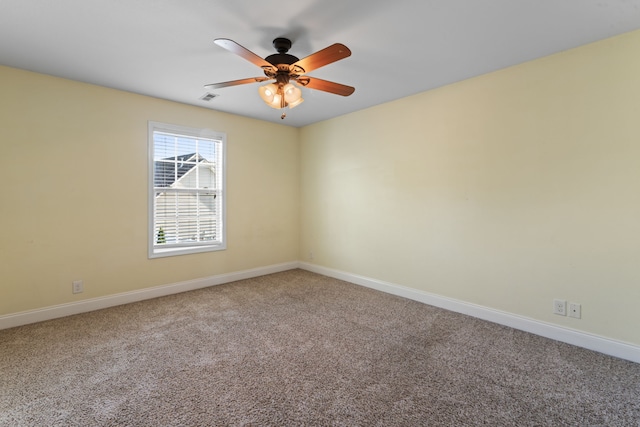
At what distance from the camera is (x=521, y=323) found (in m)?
2.73

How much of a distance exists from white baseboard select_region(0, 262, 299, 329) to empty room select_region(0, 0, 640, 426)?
2cm

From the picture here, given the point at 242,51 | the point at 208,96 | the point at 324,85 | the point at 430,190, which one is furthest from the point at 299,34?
the point at 430,190

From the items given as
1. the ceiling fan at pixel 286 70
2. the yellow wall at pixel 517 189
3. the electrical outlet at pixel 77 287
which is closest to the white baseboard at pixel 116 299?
the electrical outlet at pixel 77 287

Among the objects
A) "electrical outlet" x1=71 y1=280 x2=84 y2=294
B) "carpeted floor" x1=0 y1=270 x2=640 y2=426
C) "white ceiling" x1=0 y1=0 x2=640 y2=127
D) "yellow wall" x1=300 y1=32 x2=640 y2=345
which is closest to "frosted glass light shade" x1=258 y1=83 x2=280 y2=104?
"white ceiling" x1=0 y1=0 x2=640 y2=127

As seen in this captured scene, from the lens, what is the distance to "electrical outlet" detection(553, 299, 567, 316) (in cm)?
252

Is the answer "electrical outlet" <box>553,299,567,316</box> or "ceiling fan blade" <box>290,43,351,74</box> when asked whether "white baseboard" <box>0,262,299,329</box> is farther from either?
"electrical outlet" <box>553,299,567,316</box>

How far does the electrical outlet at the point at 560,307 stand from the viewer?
2520 millimetres

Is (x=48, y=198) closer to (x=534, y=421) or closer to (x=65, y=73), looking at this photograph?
(x=65, y=73)

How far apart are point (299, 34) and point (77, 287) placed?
3.39 m

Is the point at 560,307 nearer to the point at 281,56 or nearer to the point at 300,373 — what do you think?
the point at 300,373

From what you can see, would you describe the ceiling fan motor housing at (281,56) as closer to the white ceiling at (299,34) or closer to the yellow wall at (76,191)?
the white ceiling at (299,34)

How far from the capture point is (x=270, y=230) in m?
4.78

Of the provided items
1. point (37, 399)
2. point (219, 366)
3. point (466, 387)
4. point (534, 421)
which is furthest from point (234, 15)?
point (534, 421)

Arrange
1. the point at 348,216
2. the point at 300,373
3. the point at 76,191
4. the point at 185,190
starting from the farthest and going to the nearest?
the point at 348,216, the point at 185,190, the point at 76,191, the point at 300,373
